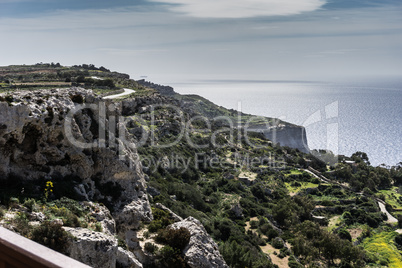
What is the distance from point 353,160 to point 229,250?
6931cm

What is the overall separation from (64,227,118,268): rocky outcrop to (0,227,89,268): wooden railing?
6.66 metres

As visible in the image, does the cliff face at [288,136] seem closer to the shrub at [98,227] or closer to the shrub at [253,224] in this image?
the shrub at [253,224]

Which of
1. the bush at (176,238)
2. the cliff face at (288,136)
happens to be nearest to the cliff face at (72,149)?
the bush at (176,238)

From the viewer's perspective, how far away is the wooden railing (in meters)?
1.66

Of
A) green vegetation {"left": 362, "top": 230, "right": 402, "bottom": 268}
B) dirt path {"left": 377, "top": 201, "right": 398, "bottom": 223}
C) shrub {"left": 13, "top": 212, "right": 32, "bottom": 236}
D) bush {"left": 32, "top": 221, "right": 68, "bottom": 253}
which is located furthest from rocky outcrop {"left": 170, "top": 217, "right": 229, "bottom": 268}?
dirt path {"left": 377, "top": 201, "right": 398, "bottom": 223}

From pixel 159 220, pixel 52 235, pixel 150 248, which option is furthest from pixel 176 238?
pixel 52 235

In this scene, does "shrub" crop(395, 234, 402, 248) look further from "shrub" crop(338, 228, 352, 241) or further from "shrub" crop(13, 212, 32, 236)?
"shrub" crop(13, 212, 32, 236)

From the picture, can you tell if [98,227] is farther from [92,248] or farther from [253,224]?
[253,224]

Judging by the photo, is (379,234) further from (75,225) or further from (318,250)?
(75,225)

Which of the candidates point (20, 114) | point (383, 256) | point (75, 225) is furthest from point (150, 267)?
point (383, 256)

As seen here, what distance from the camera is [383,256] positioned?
29.6 m

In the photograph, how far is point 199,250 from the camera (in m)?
11.3

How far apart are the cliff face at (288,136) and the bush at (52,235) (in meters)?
95.3

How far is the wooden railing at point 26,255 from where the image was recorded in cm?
166
